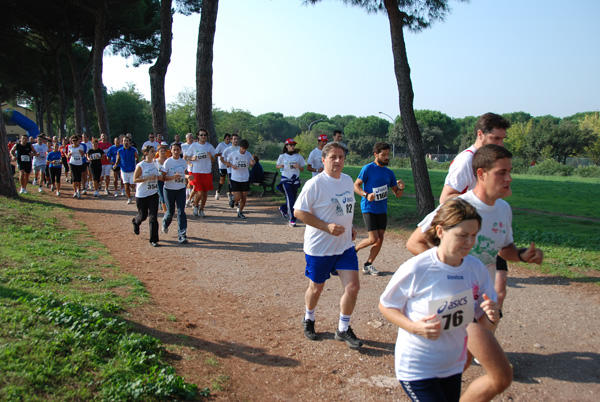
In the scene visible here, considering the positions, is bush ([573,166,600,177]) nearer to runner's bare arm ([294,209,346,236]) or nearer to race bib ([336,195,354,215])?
race bib ([336,195,354,215])

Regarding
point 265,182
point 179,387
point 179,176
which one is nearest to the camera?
point 179,387

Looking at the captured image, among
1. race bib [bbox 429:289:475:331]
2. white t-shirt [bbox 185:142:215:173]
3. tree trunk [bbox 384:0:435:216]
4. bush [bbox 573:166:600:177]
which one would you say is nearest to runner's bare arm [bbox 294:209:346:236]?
race bib [bbox 429:289:475:331]

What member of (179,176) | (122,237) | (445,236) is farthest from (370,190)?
(122,237)

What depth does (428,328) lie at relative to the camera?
2.48 m

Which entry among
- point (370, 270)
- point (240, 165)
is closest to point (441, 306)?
point (370, 270)

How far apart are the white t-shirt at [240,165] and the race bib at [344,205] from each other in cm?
806

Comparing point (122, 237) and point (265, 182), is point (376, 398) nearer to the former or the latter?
point (122, 237)

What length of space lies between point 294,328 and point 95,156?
13.3 m

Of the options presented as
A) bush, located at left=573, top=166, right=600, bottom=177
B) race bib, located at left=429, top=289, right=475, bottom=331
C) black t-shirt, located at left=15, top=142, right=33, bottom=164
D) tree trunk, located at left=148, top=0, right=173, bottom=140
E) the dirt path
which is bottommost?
the dirt path

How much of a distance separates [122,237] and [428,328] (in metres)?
9.13

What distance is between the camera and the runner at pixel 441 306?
8.58 ft

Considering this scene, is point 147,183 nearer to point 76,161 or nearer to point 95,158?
point 95,158

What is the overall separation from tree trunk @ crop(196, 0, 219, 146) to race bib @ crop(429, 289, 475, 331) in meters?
16.8

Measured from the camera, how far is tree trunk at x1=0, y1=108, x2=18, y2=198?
13.6 metres
